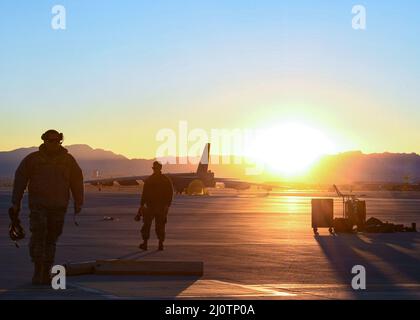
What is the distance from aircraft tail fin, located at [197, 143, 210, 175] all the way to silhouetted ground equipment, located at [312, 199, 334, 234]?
88.3 m

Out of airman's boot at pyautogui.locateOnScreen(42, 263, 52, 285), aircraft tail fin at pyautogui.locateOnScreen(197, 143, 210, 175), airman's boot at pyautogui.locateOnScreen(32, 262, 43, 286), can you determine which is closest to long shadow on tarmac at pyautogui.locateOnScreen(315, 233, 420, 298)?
airman's boot at pyautogui.locateOnScreen(42, 263, 52, 285)

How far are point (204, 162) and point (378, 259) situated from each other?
333 ft

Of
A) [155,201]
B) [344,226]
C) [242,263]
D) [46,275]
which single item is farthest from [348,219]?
[46,275]

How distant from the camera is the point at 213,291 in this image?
10.8 meters

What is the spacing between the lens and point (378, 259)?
16.0 metres

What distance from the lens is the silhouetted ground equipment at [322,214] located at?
2522cm

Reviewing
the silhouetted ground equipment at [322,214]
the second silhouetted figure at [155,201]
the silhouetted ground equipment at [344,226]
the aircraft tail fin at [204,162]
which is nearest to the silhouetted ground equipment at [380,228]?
the silhouetted ground equipment at [344,226]

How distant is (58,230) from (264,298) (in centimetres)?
373

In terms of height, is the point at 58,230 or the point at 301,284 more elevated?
the point at 58,230

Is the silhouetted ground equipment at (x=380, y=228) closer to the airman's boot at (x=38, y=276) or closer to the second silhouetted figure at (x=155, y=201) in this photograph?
the second silhouetted figure at (x=155, y=201)

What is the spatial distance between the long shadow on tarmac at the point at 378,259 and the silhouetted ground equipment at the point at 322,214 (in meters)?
1.80
